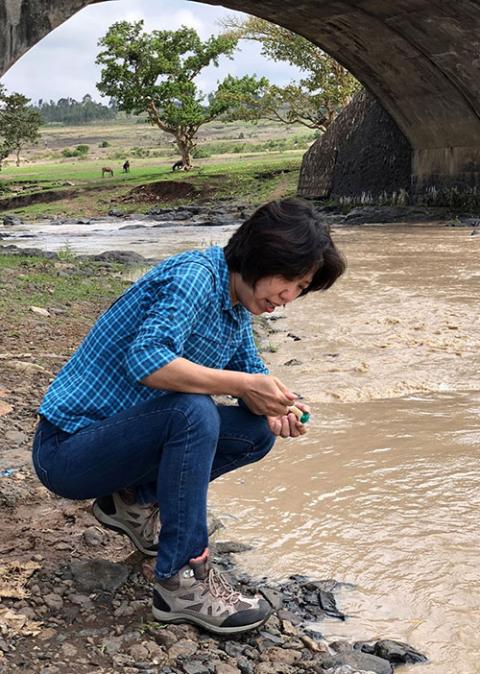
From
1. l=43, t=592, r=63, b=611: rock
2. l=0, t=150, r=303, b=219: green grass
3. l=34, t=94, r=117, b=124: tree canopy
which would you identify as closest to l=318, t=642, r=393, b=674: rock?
l=43, t=592, r=63, b=611: rock

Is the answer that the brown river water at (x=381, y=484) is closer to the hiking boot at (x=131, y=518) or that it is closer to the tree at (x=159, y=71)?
the hiking boot at (x=131, y=518)

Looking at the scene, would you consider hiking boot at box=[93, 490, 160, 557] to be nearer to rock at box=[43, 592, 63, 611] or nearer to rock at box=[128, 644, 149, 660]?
rock at box=[43, 592, 63, 611]

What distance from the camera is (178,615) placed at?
92.8 inches

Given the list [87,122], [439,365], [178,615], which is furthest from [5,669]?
[87,122]

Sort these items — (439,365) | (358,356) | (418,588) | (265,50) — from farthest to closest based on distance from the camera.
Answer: (265,50), (358,356), (439,365), (418,588)

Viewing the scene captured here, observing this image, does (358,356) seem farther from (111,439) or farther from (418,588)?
(111,439)

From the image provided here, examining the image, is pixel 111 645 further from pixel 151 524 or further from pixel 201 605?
pixel 151 524

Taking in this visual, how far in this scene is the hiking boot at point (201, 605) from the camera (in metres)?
2.34

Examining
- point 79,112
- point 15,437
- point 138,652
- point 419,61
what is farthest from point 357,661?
point 79,112

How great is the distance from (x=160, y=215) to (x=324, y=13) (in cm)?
953

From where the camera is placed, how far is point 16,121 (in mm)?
40000

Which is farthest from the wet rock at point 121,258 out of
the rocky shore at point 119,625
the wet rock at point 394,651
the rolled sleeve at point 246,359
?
the wet rock at point 394,651

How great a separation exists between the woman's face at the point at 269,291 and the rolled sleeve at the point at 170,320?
0.40ft

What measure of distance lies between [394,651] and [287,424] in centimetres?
71
